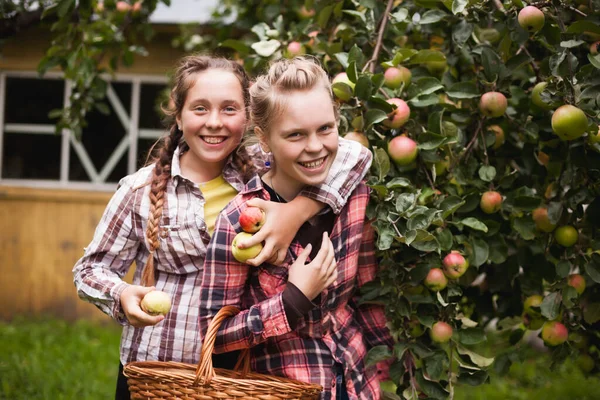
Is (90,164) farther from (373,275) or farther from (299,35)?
(373,275)

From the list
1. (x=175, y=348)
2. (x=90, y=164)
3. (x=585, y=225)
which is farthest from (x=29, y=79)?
(x=585, y=225)

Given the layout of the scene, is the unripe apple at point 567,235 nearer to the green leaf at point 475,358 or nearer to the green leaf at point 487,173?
the green leaf at point 487,173

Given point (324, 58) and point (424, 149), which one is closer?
point (424, 149)

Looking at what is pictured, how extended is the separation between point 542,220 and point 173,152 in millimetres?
983

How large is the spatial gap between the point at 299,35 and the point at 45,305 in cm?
390

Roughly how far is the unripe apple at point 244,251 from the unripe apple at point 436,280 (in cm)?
40

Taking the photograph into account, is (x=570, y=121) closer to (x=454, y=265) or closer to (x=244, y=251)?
(x=454, y=265)

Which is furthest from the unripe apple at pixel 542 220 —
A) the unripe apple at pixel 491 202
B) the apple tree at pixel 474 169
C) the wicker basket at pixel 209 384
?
the wicker basket at pixel 209 384

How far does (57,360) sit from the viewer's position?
11.9 ft

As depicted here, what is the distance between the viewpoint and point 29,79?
5.21 meters

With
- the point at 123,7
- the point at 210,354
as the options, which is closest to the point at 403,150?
the point at 210,354

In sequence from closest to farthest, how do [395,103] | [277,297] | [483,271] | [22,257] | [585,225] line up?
[277,297]
[395,103]
[585,225]
[483,271]
[22,257]

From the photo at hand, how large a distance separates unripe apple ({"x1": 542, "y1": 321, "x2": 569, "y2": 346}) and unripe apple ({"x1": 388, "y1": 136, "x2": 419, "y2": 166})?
0.58m

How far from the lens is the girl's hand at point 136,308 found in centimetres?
138
